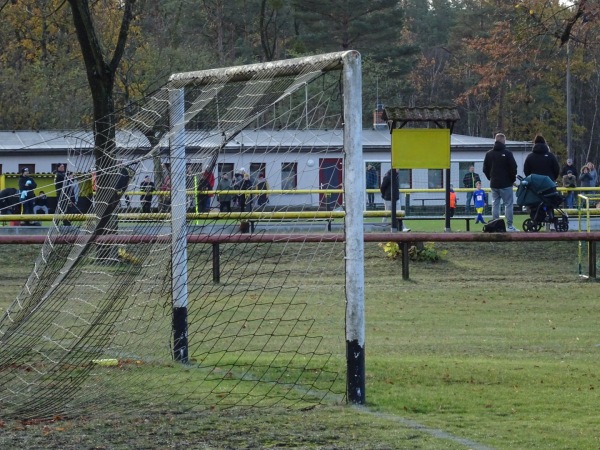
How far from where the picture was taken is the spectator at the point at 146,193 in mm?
9281

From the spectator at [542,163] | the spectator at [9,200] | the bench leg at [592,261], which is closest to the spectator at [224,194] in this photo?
the bench leg at [592,261]

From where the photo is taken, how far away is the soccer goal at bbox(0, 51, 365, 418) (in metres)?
8.06

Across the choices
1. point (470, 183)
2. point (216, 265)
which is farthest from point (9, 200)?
point (470, 183)

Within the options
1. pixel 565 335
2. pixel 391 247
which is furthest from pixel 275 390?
pixel 391 247

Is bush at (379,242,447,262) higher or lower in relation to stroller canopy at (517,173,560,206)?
lower

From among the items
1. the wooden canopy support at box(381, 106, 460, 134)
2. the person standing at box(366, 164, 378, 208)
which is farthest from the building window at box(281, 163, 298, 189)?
the person standing at box(366, 164, 378, 208)

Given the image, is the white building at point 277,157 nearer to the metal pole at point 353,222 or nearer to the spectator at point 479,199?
the metal pole at point 353,222

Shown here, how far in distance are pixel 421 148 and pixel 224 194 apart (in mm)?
12617

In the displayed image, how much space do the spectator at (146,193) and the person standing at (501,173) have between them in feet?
42.3

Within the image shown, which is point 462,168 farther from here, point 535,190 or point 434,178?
point 535,190

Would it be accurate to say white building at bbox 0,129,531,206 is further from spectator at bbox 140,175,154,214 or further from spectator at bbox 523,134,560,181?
spectator at bbox 523,134,560,181

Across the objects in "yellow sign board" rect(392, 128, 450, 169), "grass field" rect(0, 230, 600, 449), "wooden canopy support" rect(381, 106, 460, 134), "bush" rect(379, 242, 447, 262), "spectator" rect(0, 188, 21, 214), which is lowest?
"grass field" rect(0, 230, 600, 449)

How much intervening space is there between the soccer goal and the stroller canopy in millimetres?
11636

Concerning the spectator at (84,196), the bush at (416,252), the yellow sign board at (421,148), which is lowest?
the bush at (416,252)
